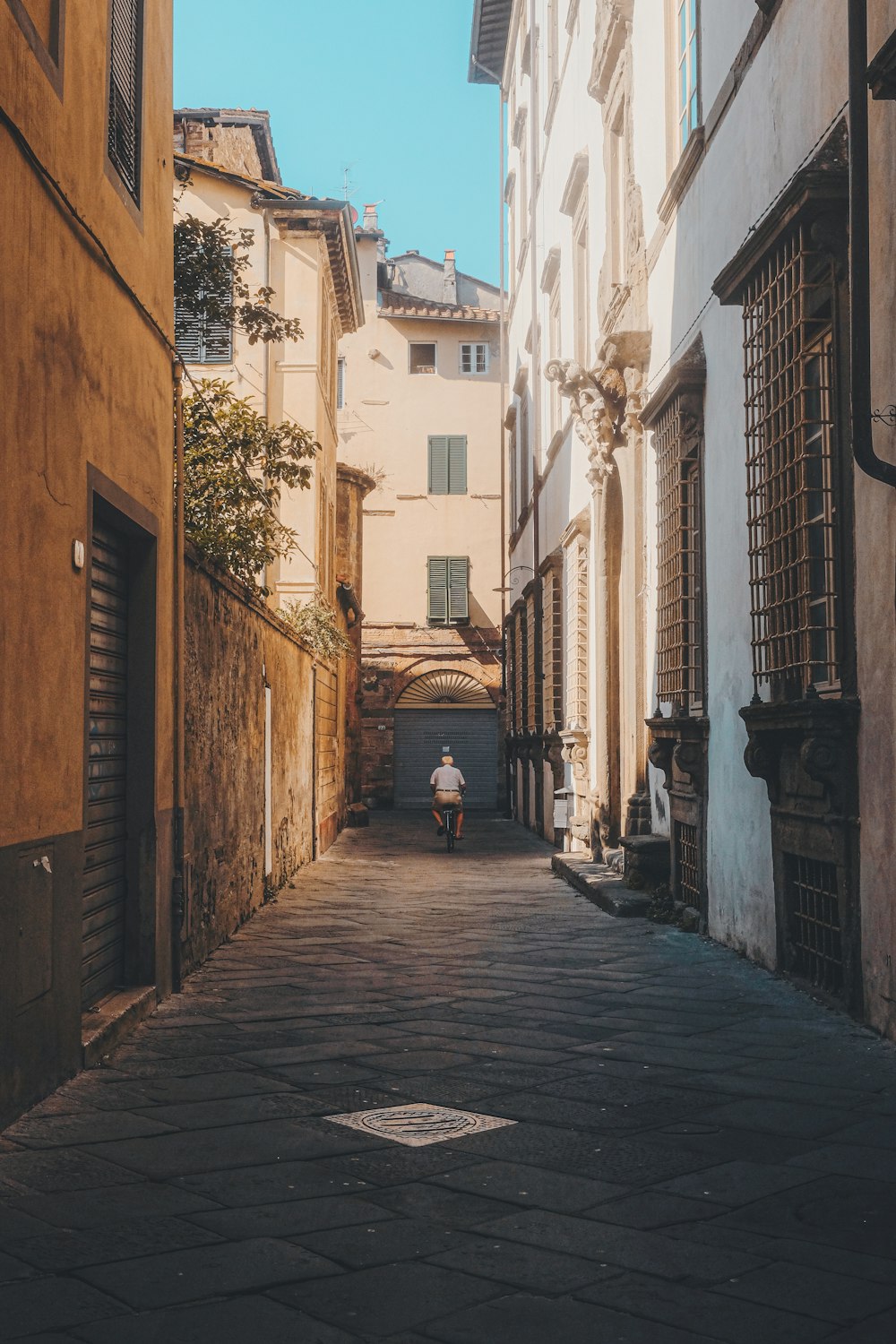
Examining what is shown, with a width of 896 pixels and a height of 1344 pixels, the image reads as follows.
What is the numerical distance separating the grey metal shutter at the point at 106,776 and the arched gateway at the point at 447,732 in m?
25.7

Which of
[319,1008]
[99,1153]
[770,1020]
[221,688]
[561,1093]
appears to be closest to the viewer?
[99,1153]

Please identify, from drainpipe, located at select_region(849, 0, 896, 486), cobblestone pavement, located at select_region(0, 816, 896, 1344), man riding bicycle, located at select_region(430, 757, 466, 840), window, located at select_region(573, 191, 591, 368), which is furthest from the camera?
man riding bicycle, located at select_region(430, 757, 466, 840)

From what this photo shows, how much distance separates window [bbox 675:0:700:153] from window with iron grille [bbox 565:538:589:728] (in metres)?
5.43

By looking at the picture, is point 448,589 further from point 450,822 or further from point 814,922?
point 814,922

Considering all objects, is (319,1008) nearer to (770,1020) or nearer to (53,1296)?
(770,1020)

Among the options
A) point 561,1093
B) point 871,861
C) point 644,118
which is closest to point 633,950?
point 871,861

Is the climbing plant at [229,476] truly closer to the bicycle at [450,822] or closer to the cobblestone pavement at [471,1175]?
the cobblestone pavement at [471,1175]

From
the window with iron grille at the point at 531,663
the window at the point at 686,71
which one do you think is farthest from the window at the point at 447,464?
the window at the point at 686,71

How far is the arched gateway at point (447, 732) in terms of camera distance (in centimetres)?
3238

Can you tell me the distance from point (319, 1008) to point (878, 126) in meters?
4.38

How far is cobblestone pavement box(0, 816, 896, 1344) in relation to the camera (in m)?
2.86

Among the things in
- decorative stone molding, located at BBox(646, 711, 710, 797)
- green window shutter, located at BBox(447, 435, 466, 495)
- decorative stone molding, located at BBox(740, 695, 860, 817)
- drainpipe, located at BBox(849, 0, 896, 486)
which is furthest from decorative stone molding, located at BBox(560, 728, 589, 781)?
green window shutter, located at BBox(447, 435, 466, 495)

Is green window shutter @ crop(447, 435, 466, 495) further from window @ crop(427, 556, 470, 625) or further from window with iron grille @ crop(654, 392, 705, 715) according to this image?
window with iron grille @ crop(654, 392, 705, 715)

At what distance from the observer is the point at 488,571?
1302 inches
